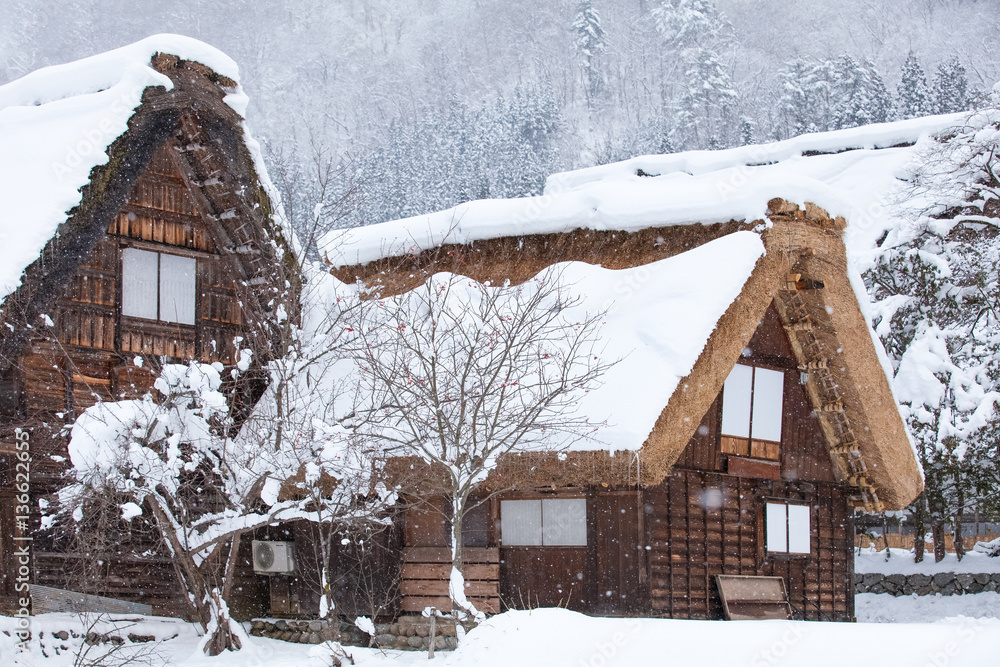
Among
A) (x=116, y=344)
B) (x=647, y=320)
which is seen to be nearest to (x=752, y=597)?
A: (x=647, y=320)

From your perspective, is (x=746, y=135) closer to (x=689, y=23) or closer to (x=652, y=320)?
(x=689, y=23)

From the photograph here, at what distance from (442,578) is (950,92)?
45.8 m

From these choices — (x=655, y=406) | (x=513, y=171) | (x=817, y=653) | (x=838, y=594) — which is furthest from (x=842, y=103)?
(x=817, y=653)

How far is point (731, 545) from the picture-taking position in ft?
43.7

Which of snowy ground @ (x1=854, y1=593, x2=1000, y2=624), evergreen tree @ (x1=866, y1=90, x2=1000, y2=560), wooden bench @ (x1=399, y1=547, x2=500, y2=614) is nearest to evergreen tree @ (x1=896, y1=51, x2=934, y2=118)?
evergreen tree @ (x1=866, y1=90, x2=1000, y2=560)

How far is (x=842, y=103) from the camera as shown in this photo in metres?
53.3

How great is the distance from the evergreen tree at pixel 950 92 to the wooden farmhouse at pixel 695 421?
1531 inches

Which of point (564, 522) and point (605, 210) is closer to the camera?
point (564, 522)

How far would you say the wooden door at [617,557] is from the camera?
11906 millimetres

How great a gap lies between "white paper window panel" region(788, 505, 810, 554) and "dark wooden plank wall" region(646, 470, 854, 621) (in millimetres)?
143

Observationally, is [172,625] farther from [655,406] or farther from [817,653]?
[817,653]

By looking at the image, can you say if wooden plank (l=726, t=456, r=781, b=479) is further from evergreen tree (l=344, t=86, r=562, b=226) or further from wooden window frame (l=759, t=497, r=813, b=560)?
evergreen tree (l=344, t=86, r=562, b=226)

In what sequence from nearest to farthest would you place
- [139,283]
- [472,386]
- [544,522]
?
[472,386]
[544,522]
[139,283]

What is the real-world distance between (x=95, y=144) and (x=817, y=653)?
981 centimetres
